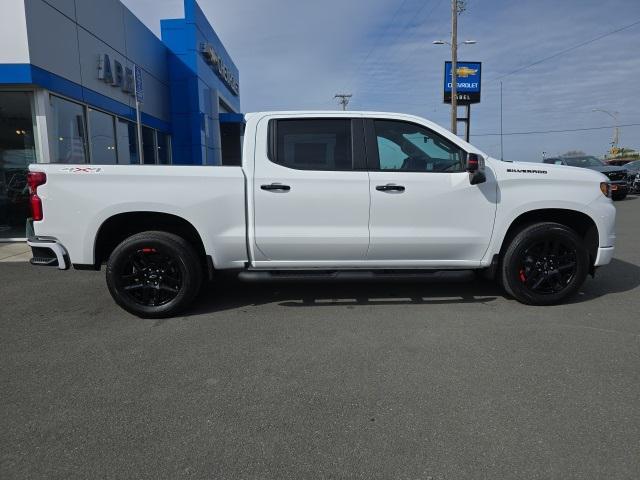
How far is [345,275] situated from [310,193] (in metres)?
0.89

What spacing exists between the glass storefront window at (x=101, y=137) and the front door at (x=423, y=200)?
8430 millimetres

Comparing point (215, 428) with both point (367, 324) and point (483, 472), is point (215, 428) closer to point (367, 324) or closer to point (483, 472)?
point (483, 472)

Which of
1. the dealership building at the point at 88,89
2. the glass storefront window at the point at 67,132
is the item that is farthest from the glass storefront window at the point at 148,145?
the glass storefront window at the point at 67,132

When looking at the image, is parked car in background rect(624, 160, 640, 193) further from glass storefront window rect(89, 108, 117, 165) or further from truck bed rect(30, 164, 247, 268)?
truck bed rect(30, 164, 247, 268)

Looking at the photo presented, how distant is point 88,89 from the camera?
1093 centimetres

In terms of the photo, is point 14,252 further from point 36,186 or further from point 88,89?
point 36,186

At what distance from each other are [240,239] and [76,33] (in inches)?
348

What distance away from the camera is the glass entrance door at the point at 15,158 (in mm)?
9211

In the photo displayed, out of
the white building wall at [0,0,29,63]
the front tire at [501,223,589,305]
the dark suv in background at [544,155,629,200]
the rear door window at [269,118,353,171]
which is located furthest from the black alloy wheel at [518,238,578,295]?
the dark suv in background at [544,155,629,200]

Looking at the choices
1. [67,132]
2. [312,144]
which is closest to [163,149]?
[67,132]

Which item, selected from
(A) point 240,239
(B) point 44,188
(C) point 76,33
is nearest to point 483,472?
(A) point 240,239

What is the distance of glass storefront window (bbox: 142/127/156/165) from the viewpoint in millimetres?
15467

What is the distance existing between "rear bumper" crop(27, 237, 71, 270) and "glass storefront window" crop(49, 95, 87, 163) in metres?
5.82

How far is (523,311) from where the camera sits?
15.3ft
